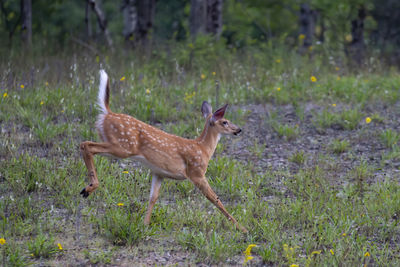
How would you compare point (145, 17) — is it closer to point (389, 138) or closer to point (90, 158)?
point (389, 138)

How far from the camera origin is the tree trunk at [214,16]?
1319 centimetres

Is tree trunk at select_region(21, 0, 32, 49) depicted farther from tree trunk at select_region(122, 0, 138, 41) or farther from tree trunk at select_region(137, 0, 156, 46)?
tree trunk at select_region(137, 0, 156, 46)

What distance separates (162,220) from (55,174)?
1455 mm

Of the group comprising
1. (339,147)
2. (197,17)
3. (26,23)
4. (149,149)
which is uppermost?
(197,17)

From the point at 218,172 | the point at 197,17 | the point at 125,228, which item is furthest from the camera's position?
the point at 197,17

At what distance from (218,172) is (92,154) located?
228 centimetres

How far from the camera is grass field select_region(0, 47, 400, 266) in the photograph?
Result: 489 cm

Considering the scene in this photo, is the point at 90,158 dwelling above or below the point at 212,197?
above

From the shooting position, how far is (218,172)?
677 cm

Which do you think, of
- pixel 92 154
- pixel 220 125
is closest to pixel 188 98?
pixel 220 125

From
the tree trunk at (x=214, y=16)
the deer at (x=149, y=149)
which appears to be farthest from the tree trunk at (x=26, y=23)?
the deer at (x=149, y=149)

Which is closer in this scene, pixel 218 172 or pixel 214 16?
pixel 218 172

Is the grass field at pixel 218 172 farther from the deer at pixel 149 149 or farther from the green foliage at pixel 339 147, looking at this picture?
the deer at pixel 149 149

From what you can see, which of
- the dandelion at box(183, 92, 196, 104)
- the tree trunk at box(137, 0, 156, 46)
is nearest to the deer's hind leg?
the dandelion at box(183, 92, 196, 104)
